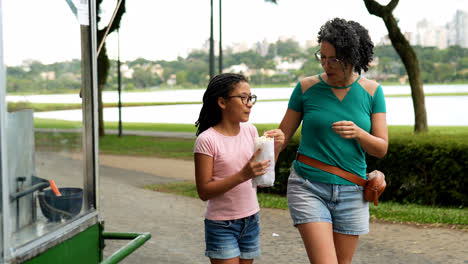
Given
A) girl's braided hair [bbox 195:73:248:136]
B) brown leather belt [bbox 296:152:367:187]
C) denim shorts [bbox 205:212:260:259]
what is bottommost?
denim shorts [bbox 205:212:260:259]

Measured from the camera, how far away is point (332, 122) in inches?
119

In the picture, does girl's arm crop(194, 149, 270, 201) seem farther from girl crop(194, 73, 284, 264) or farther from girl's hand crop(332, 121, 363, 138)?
girl's hand crop(332, 121, 363, 138)

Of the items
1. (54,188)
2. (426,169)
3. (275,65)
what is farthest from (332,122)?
(275,65)

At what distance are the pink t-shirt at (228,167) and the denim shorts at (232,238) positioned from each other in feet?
0.11

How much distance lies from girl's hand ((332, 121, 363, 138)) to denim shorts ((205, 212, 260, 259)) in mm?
571

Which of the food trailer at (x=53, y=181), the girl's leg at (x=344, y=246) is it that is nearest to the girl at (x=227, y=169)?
the girl's leg at (x=344, y=246)

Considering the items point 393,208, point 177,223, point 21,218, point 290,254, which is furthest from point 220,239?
point 393,208

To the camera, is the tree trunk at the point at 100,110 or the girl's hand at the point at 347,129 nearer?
the girl's hand at the point at 347,129

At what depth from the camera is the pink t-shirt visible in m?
2.82

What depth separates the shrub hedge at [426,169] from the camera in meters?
8.36

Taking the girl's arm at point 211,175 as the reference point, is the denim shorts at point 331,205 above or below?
below

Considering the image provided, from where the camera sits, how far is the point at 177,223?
297 inches

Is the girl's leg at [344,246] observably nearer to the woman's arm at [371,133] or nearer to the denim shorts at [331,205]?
the denim shorts at [331,205]

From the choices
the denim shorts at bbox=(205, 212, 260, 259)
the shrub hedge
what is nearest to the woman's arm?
the denim shorts at bbox=(205, 212, 260, 259)
